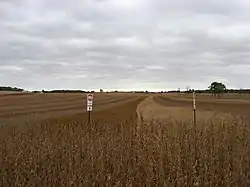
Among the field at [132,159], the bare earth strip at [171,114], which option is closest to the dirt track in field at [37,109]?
the bare earth strip at [171,114]

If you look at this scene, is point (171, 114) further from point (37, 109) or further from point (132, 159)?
point (132, 159)

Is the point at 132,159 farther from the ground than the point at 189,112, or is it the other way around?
the point at 132,159

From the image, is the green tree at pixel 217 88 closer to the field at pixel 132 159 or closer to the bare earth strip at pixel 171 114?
the bare earth strip at pixel 171 114

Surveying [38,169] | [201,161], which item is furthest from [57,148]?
[201,161]

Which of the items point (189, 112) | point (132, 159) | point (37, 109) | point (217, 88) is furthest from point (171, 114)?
point (217, 88)

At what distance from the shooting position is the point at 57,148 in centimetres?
802

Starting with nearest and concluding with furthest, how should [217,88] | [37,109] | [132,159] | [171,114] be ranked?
[132,159], [171,114], [37,109], [217,88]

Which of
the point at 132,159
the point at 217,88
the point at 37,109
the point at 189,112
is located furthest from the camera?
the point at 217,88

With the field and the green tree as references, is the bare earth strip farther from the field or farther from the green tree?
the green tree

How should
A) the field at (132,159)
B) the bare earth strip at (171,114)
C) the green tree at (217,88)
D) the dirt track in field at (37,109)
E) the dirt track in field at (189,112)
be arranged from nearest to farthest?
the field at (132,159)
the bare earth strip at (171,114)
the dirt track in field at (189,112)
the dirt track in field at (37,109)
the green tree at (217,88)

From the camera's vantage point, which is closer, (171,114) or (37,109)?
(171,114)

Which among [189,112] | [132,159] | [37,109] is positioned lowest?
[37,109]

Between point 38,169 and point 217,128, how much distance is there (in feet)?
15.0

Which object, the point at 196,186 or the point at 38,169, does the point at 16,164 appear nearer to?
the point at 38,169
